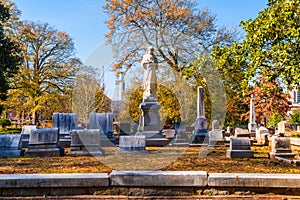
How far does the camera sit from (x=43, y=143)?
9.75m

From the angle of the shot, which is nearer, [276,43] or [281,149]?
[276,43]

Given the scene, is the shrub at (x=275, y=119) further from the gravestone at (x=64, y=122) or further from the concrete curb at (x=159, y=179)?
the concrete curb at (x=159, y=179)

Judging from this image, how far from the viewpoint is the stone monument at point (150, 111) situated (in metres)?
13.6

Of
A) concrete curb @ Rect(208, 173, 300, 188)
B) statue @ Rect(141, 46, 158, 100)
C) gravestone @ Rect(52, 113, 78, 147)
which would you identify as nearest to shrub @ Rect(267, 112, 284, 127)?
statue @ Rect(141, 46, 158, 100)

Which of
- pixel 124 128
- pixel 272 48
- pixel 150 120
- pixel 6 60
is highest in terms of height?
pixel 6 60

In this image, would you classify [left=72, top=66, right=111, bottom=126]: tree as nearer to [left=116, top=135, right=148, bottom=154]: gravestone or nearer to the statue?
the statue

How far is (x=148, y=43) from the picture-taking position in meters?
22.2

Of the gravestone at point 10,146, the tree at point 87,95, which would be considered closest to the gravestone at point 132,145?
the gravestone at point 10,146

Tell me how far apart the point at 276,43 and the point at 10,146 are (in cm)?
864

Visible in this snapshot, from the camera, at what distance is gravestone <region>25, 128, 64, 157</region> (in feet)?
31.4

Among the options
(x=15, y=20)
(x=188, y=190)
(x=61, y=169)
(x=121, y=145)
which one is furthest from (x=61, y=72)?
(x=188, y=190)

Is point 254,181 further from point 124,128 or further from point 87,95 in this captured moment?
point 87,95

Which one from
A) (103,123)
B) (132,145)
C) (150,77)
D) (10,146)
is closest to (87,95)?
(103,123)

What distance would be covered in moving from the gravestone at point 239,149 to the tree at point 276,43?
6.58 feet
